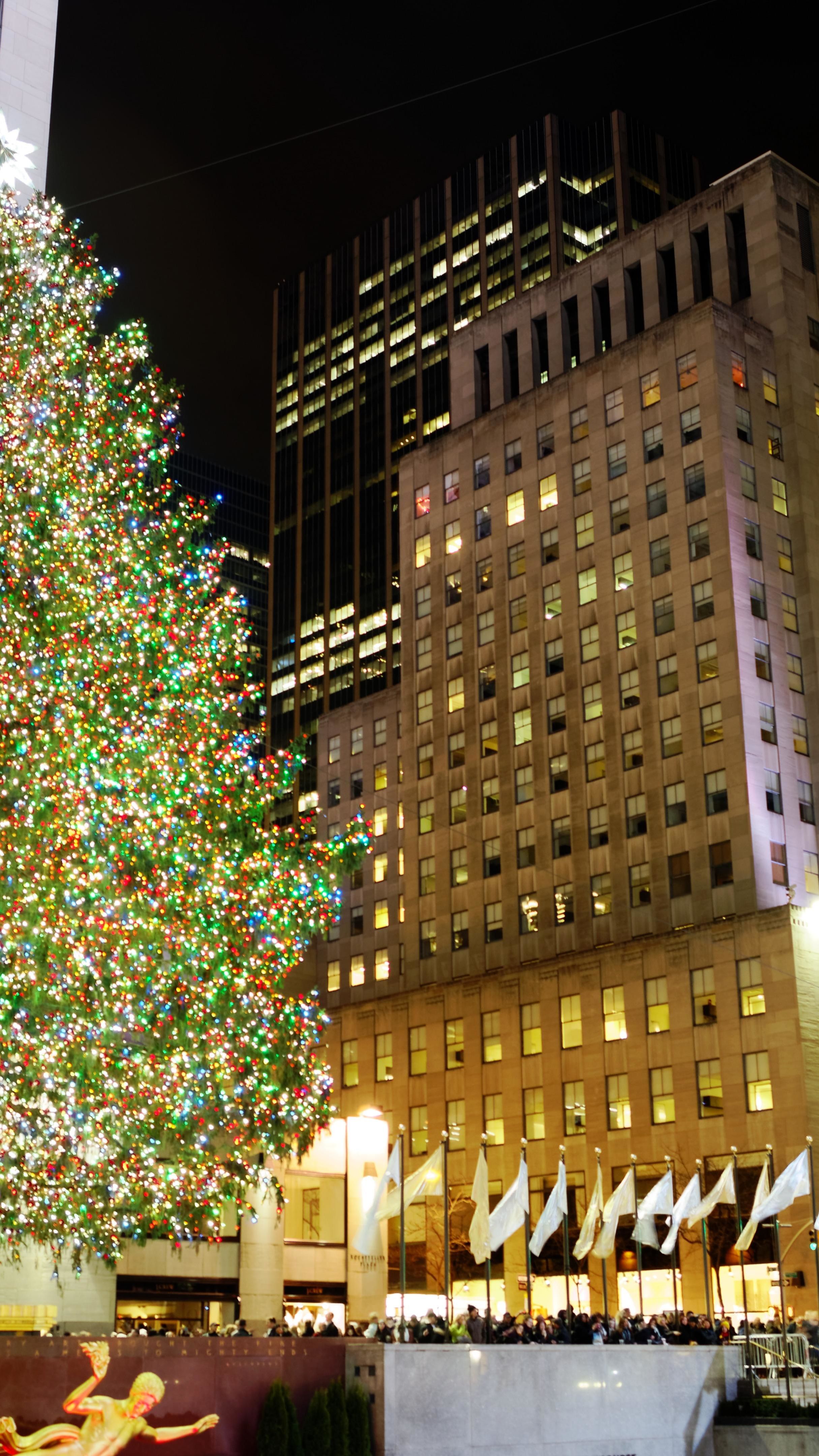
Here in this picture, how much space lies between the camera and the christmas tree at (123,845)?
23031 millimetres

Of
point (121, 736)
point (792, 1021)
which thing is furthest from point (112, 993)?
point (792, 1021)

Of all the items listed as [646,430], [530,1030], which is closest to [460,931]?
[530,1030]

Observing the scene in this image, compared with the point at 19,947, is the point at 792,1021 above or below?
above

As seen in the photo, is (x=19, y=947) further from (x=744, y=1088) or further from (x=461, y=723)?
(x=461, y=723)

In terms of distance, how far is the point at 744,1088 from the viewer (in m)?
68.2

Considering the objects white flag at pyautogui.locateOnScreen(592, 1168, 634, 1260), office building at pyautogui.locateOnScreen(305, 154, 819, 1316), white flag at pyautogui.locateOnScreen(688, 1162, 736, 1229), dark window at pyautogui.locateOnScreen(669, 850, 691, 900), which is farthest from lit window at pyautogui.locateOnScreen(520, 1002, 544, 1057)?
white flag at pyautogui.locateOnScreen(592, 1168, 634, 1260)

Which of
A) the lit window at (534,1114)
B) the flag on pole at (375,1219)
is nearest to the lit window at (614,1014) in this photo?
the lit window at (534,1114)

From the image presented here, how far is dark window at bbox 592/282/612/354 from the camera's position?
9031 cm

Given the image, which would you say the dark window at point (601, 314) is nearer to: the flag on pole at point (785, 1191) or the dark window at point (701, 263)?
the dark window at point (701, 263)

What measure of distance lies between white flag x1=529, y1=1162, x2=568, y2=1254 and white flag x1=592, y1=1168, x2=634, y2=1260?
5.02 feet

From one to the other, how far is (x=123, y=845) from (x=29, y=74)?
88.4ft

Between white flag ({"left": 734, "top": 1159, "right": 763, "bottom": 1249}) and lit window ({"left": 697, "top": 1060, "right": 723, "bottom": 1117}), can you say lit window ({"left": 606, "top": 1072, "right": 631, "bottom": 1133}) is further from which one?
white flag ({"left": 734, "top": 1159, "right": 763, "bottom": 1249})

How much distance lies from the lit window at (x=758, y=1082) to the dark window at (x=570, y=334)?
42.3 m

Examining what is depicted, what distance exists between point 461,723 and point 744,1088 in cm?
2920
